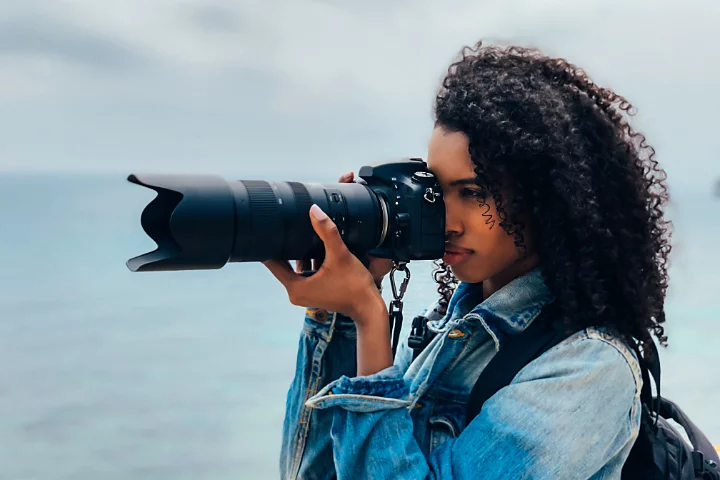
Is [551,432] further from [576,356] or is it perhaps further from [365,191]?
[365,191]

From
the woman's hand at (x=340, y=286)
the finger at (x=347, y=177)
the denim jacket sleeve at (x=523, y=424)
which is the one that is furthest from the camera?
the finger at (x=347, y=177)

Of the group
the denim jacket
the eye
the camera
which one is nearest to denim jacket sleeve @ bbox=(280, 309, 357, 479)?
the denim jacket

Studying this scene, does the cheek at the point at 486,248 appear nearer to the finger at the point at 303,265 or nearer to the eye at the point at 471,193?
the eye at the point at 471,193

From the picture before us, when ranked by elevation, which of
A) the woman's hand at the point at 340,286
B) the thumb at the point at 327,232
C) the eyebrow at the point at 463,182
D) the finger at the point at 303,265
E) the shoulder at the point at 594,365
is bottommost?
the shoulder at the point at 594,365

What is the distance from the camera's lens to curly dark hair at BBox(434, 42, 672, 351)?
2.18 ft

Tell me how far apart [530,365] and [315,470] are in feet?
0.90

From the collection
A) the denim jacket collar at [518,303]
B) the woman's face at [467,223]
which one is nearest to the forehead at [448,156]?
the woman's face at [467,223]

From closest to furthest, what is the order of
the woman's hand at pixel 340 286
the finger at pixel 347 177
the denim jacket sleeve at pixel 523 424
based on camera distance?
1. the denim jacket sleeve at pixel 523 424
2. the woman's hand at pixel 340 286
3. the finger at pixel 347 177

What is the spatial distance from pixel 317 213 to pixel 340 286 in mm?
74

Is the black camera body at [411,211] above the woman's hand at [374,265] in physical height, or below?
above

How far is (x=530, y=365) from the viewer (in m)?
0.64

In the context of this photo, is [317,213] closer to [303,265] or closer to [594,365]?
[303,265]

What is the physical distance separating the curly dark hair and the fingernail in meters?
0.15

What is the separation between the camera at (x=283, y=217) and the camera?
64cm
